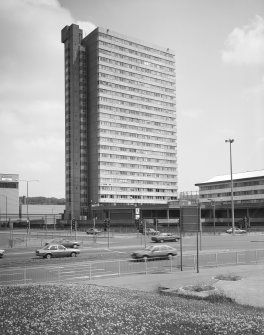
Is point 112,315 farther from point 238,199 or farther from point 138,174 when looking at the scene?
point 138,174

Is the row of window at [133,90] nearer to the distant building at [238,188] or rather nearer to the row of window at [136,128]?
the row of window at [136,128]

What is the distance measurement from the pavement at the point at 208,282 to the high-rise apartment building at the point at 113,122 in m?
113

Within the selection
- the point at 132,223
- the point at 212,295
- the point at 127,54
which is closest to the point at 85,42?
the point at 127,54


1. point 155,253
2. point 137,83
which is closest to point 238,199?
point 137,83

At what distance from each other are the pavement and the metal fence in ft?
5.58

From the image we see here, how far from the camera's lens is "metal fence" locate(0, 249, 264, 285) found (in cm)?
2589

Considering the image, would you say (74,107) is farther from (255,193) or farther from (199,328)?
(199,328)

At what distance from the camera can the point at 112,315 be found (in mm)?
12656

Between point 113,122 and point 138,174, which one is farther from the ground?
point 113,122

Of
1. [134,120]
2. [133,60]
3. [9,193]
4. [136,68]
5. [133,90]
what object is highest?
[133,60]

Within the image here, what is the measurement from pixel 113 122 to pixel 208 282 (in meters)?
124

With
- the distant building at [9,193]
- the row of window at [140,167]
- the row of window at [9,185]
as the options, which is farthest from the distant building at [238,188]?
the row of window at [9,185]

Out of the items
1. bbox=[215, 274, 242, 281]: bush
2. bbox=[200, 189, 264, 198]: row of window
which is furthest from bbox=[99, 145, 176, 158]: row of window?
bbox=[215, 274, 242, 281]: bush

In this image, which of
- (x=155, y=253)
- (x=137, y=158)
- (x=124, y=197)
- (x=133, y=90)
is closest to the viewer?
(x=155, y=253)
